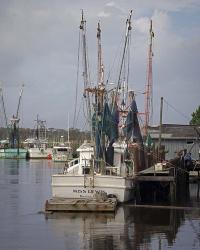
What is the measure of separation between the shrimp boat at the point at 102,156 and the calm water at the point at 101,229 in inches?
58.6

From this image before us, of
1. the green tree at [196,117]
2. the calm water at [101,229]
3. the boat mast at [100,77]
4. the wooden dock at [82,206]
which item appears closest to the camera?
the calm water at [101,229]

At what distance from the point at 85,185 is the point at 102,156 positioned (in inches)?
108

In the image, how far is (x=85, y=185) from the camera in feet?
97.0

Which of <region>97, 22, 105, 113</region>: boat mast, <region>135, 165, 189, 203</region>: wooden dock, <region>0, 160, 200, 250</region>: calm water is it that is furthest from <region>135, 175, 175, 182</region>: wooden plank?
<region>97, 22, 105, 113</region>: boat mast

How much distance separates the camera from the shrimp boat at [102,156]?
97.3ft

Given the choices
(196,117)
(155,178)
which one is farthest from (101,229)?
(196,117)

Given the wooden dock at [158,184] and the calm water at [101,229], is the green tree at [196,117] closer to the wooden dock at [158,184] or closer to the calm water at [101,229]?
the wooden dock at [158,184]

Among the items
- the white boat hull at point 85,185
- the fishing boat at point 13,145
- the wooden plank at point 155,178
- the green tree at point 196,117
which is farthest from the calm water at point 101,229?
the fishing boat at point 13,145

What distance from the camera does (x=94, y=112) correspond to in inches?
1313

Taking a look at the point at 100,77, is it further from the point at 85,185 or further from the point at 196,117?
the point at 196,117

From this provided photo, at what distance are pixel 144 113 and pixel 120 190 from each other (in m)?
29.2

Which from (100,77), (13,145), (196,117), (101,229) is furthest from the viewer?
(13,145)

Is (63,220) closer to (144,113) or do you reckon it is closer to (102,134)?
(102,134)

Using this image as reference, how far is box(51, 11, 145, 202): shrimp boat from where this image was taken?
97.3 ft
